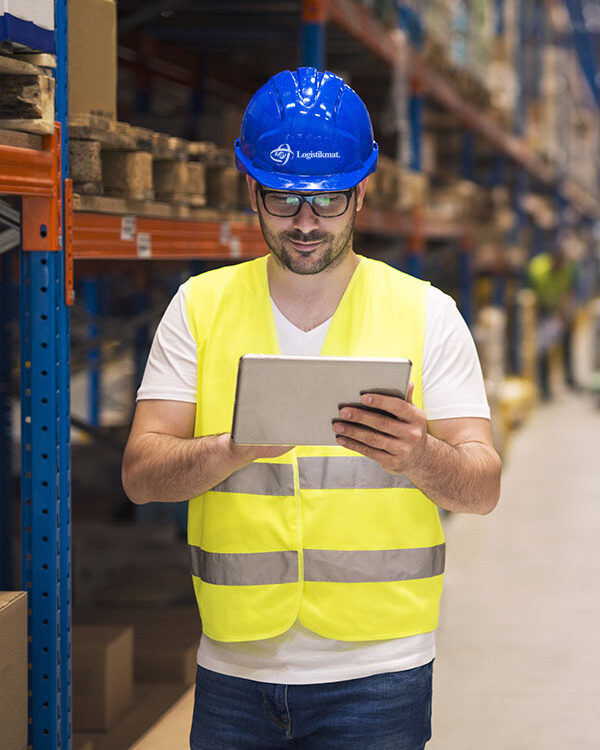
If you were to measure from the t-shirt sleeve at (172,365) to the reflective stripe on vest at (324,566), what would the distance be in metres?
0.32

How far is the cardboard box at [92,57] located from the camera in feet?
10.7

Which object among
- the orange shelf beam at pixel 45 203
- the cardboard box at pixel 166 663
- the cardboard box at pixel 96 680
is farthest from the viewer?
the cardboard box at pixel 166 663

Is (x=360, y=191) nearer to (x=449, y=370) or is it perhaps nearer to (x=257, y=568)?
(x=449, y=370)

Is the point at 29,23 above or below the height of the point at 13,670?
above

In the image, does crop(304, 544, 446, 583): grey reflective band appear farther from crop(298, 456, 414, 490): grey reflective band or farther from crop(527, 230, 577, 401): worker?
crop(527, 230, 577, 401): worker

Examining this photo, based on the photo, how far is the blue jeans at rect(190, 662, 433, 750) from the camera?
2.08 metres

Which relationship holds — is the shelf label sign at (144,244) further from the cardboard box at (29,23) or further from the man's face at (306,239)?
the man's face at (306,239)

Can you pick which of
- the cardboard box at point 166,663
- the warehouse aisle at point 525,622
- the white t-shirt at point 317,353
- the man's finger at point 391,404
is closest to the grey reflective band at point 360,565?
the white t-shirt at point 317,353

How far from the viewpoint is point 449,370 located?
2107 millimetres

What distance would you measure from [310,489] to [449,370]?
34 cm

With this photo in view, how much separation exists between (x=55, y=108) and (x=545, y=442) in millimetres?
9910

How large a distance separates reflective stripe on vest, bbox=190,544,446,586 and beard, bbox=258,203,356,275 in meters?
0.54

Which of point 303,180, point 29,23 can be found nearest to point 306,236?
point 303,180

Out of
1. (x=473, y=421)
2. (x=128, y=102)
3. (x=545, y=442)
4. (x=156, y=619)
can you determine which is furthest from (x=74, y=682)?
(x=545, y=442)
